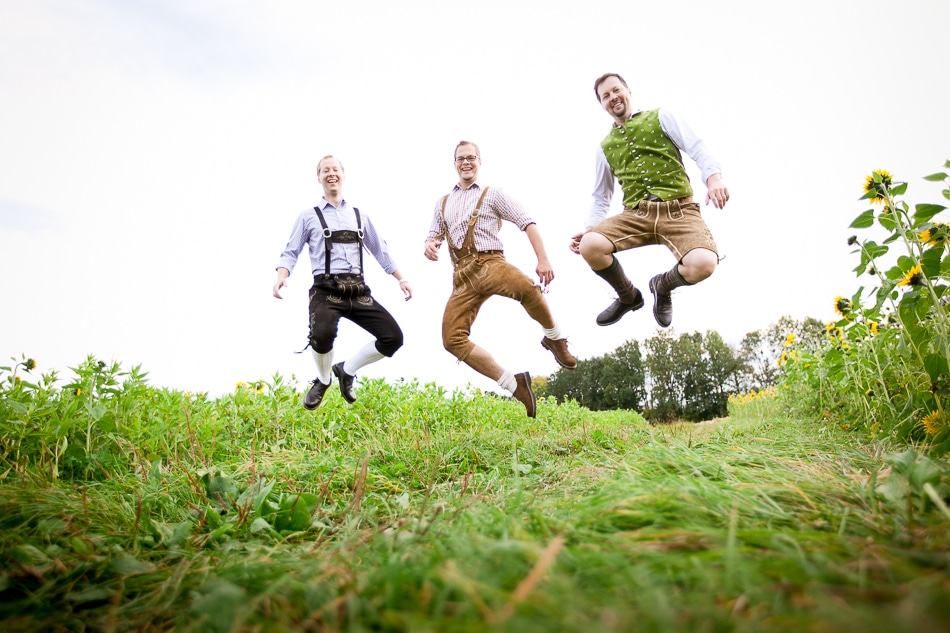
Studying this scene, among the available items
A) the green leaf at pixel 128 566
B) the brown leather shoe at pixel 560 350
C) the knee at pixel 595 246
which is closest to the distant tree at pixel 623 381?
the brown leather shoe at pixel 560 350

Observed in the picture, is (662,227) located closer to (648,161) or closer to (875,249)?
(648,161)

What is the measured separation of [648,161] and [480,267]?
171cm

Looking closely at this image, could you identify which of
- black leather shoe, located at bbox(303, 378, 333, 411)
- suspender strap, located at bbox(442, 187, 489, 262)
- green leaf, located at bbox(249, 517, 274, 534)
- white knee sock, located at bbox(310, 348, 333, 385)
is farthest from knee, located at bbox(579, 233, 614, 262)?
green leaf, located at bbox(249, 517, 274, 534)

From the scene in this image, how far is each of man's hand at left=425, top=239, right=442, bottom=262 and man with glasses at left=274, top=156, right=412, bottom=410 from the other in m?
0.46

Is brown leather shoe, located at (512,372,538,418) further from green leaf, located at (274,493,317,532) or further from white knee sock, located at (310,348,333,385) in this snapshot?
green leaf, located at (274,493,317,532)

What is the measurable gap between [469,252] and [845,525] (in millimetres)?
4039

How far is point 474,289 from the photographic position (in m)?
5.14

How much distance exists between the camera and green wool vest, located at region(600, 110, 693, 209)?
14.4ft

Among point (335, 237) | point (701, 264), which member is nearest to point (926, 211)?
point (701, 264)

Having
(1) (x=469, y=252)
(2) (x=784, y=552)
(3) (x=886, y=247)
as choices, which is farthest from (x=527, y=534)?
(1) (x=469, y=252)

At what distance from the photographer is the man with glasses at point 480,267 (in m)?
5.06

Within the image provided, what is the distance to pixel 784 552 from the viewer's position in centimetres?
109

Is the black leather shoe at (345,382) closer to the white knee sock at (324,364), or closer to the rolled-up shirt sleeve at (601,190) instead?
the white knee sock at (324,364)

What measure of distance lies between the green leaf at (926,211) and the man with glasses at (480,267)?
2712mm
